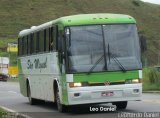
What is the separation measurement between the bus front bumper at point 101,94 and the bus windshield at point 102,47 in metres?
0.55

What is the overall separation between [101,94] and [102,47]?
1450 mm

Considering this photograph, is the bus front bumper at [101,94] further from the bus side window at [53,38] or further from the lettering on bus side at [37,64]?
the lettering on bus side at [37,64]

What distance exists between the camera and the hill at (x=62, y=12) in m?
108

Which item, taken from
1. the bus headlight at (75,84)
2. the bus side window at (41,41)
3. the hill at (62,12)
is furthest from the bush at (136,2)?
the bus headlight at (75,84)

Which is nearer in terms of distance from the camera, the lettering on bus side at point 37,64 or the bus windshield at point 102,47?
the bus windshield at point 102,47

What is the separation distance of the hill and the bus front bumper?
8214 centimetres

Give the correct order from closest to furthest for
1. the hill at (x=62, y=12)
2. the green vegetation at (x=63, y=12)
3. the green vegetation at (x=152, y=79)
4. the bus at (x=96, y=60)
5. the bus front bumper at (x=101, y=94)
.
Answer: the bus front bumper at (x=101, y=94) → the bus at (x=96, y=60) → the green vegetation at (x=152, y=79) → the green vegetation at (x=63, y=12) → the hill at (x=62, y=12)

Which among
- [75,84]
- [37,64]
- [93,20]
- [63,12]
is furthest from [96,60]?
[63,12]

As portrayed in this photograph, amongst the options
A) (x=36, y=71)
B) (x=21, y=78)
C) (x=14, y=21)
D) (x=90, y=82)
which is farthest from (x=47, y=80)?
(x=14, y=21)

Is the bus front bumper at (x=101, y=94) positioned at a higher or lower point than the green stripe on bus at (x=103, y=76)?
lower

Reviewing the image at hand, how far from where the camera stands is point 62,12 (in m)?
117

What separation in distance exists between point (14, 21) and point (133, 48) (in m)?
93.0

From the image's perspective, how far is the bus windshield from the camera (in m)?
19.0

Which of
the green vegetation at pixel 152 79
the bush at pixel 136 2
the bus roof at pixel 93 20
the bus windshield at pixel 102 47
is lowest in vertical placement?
the green vegetation at pixel 152 79
